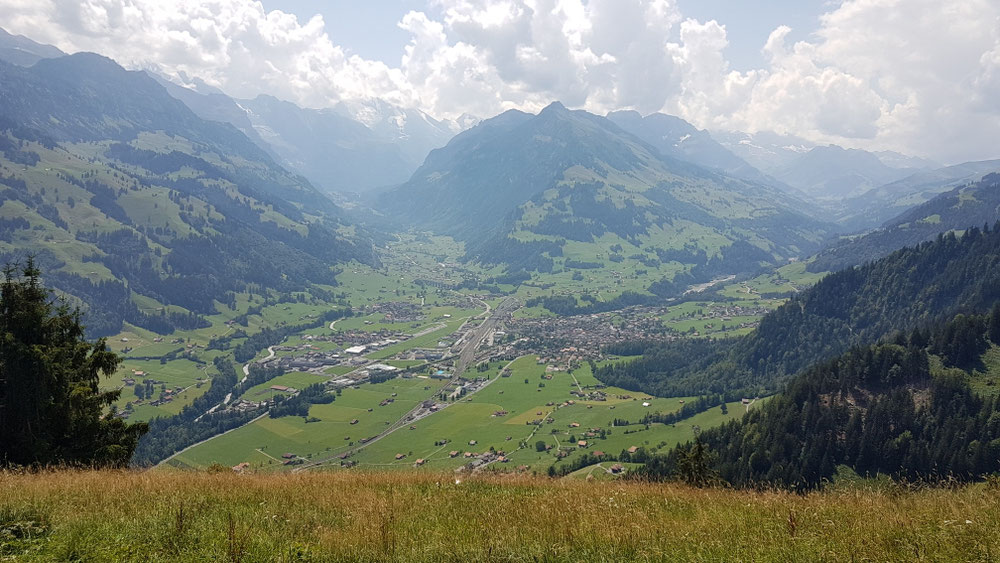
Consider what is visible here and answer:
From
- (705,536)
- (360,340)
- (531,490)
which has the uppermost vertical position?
(705,536)

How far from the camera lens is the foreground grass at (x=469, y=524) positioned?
6414 millimetres

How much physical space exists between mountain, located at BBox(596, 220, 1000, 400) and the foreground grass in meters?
126

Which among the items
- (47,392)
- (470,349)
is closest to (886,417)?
(47,392)

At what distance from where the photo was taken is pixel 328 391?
128m

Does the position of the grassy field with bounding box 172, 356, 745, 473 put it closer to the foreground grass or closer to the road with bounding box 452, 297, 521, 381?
the road with bounding box 452, 297, 521, 381

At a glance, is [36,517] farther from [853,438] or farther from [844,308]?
[844,308]

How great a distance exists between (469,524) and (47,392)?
59.2 ft

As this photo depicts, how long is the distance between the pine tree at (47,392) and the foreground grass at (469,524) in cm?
847

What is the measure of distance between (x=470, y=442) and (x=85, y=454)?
81.9 metres

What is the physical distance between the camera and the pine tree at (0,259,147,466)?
54.7 feet

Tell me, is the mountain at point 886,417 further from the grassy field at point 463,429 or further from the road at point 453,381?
the road at point 453,381

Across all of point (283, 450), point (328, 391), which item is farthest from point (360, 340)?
point (283, 450)

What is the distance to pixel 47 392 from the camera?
17281mm

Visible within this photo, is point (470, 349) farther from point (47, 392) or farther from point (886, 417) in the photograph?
point (47, 392)
